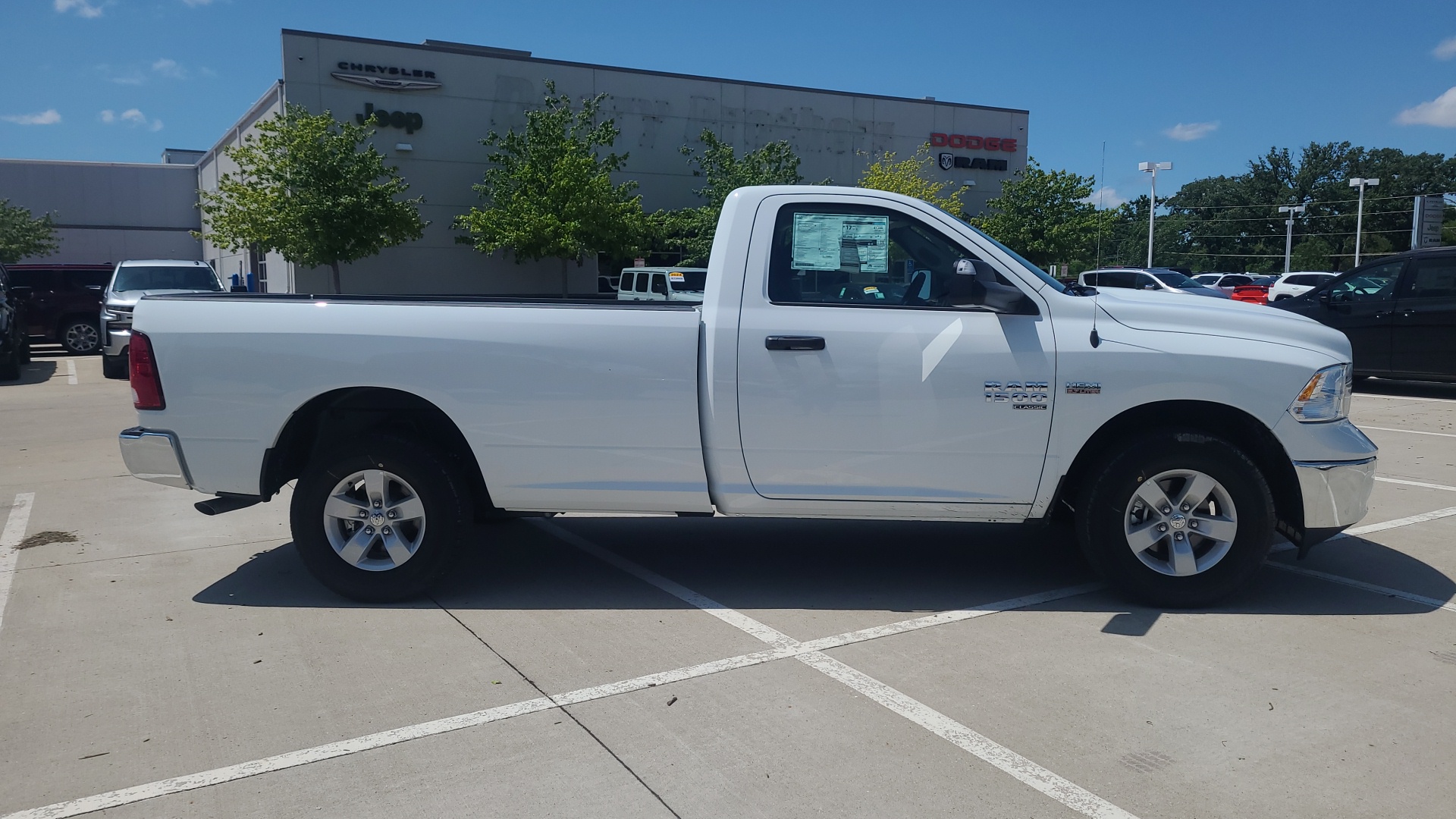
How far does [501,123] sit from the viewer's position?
101 feet

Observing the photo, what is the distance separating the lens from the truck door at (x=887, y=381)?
4.84m

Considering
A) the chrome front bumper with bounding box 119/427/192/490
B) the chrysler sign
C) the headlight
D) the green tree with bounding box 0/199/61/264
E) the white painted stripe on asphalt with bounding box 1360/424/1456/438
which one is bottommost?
the white painted stripe on asphalt with bounding box 1360/424/1456/438

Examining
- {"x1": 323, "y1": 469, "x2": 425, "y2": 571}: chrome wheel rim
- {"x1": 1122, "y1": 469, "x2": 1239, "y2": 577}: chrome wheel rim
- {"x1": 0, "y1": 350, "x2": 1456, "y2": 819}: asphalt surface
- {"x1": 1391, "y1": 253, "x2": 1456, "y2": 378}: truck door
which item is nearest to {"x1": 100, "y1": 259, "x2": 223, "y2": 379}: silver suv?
{"x1": 0, "y1": 350, "x2": 1456, "y2": 819}: asphalt surface

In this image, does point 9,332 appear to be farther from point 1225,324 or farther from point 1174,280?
point 1174,280

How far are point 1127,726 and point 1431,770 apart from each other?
3.04 ft

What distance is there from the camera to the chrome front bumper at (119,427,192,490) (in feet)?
16.5

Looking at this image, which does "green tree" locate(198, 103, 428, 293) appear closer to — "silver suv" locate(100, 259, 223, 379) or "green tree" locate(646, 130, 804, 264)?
"silver suv" locate(100, 259, 223, 379)

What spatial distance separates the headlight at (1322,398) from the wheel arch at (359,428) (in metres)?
3.85

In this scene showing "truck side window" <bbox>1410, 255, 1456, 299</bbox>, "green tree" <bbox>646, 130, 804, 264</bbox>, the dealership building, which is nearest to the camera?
"truck side window" <bbox>1410, 255, 1456, 299</bbox>

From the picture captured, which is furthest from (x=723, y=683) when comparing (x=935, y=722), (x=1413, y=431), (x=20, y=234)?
(x=20, y=234)

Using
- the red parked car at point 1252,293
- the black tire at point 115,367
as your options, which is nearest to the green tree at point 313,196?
the black tire at point 115,367

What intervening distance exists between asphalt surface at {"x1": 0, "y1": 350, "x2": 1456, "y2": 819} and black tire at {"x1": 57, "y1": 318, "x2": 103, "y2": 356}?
62.1 ft

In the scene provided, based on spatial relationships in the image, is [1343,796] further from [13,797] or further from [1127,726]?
[13,797]

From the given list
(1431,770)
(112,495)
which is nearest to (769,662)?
(1431,770)
